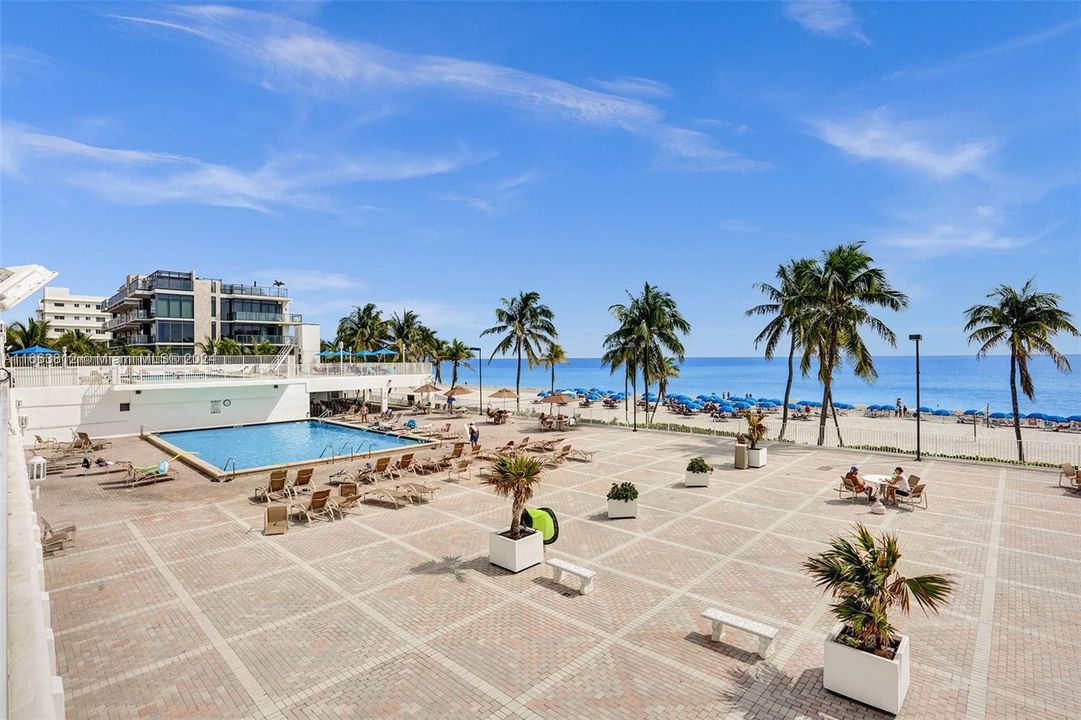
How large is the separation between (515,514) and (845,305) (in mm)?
21836

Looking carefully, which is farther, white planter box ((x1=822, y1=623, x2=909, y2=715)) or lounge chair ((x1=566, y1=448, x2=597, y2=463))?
lounge chair ((x1=566, y1=448, x2=597, y2=463))

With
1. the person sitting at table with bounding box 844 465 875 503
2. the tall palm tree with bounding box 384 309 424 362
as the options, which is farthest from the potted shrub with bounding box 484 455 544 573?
the tall palm tree with bounding box 384 309 424 362

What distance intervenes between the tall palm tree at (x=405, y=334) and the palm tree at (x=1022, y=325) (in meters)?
42.2

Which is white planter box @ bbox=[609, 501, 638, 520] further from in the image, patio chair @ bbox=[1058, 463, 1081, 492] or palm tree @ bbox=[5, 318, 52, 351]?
palm tree @ bbox=[5, 318, 52, 351]

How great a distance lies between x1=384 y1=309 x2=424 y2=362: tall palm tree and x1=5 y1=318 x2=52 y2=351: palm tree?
92.0 ft

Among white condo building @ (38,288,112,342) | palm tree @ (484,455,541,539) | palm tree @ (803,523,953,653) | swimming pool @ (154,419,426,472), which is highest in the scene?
white condo building @ (38,288,112,342)

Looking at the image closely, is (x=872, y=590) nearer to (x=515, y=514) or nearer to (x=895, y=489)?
(x=515, y=514)

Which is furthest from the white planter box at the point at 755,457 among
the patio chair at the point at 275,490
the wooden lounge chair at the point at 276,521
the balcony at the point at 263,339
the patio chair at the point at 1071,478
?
the balcony at the point at 263,339

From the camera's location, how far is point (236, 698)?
6941mm

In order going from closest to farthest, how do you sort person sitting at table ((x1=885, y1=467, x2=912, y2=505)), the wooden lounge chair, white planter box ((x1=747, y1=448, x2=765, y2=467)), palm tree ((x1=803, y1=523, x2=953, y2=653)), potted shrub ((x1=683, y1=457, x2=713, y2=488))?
palm tree ((x1=803, y1=523, x2=953, y2=653)) < the wooden lounge chair < person sitting at table ((x1=885, y1=467, x2=912, y2=505)) < potted shrub ((x1=683, y1=457, x2=713, y2=488)) < white planter box ((x1=747, y1=448, x2=765, y2=467))

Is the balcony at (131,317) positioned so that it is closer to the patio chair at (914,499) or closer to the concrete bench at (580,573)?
the concrete bench at (580,573)

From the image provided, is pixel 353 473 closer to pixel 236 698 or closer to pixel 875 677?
pixel 236 698

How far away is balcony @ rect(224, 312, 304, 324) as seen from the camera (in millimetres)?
65375

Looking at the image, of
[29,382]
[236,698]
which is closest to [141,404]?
[29,382]
